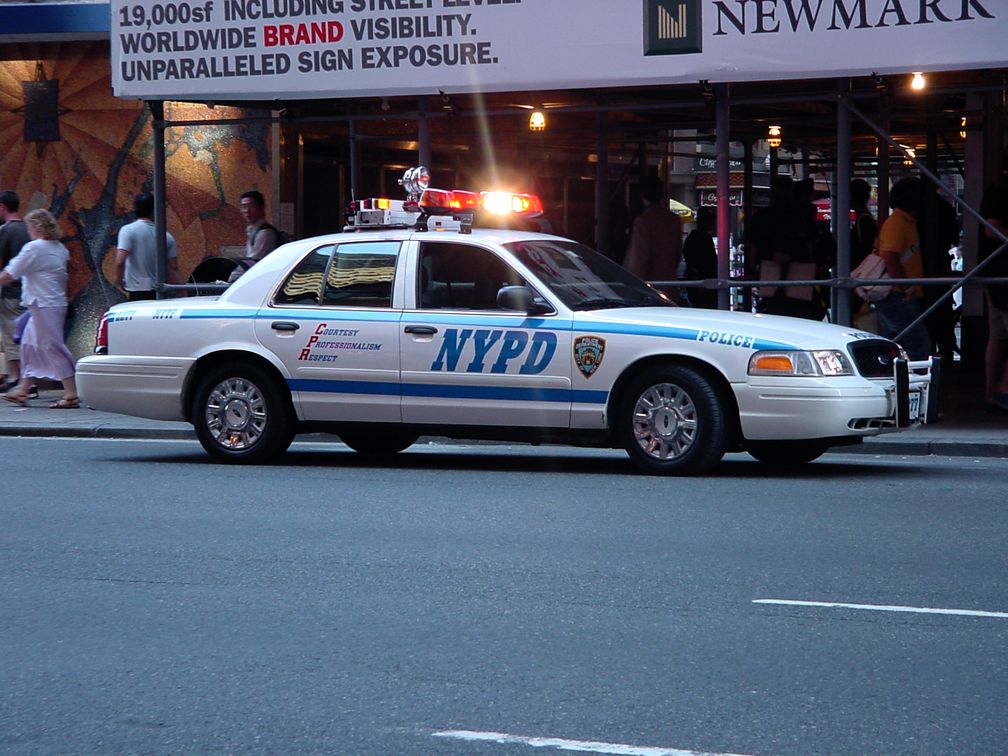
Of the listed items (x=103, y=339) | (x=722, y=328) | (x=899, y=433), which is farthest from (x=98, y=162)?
(x=722, y=328)

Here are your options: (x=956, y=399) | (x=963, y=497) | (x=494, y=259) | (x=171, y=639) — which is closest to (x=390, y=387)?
(x=494, y=259)

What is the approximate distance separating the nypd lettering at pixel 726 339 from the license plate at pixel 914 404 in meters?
1.14

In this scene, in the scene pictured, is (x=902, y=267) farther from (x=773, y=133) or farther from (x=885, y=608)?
(x=885, y=608)

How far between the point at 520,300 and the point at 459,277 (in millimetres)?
563

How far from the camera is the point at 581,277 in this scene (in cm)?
1106

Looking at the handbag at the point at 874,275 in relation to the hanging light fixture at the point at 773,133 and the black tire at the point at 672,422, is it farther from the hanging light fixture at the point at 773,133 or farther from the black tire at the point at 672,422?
the hanging light fixture at the point at 773,133

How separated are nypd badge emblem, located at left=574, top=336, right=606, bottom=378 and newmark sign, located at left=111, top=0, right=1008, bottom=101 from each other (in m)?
3.70

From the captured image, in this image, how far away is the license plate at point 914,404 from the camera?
10477 mm

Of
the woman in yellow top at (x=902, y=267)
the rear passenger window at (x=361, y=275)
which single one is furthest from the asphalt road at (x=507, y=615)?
the woman in yellow top at (x=902, y=267)

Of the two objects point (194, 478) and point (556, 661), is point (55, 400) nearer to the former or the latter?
point (194, 478)

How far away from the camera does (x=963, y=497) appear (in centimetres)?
958

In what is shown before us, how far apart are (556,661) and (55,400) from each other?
12.1 meters

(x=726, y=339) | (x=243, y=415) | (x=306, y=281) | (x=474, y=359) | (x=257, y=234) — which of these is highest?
(x=257, y=234)

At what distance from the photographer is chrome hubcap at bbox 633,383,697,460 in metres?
10.3
